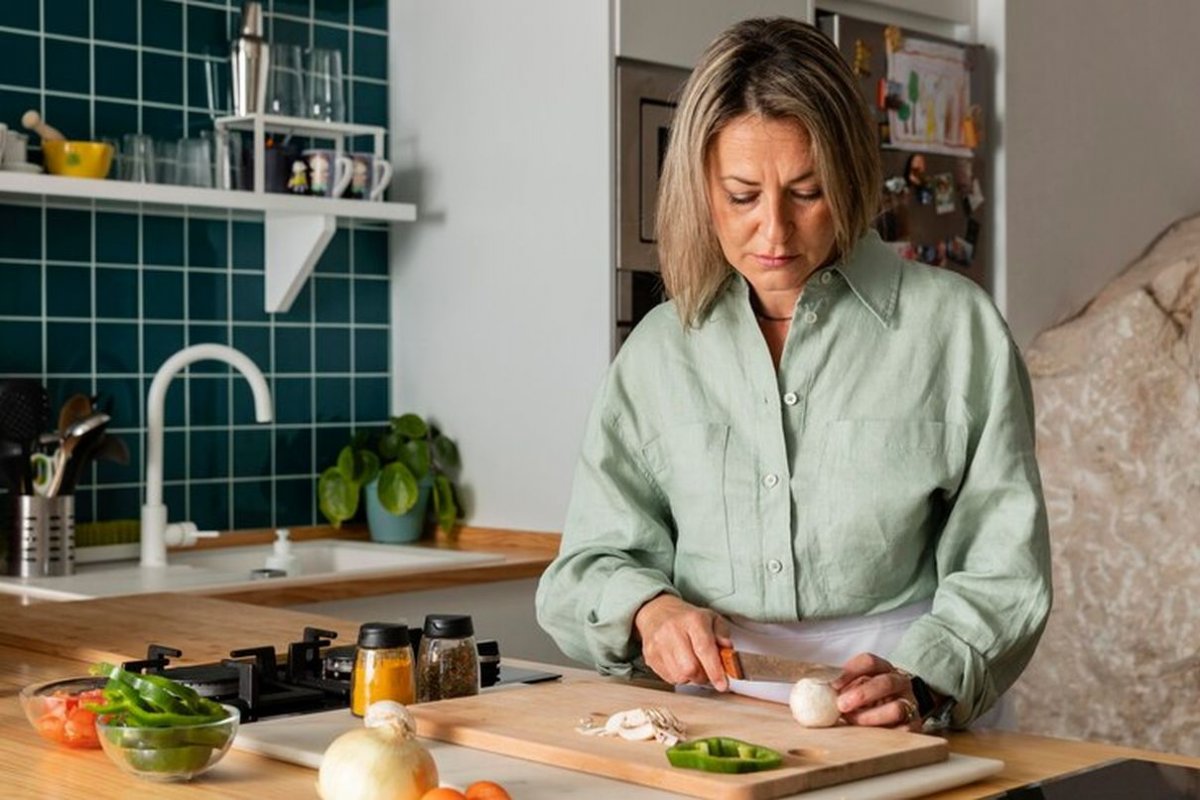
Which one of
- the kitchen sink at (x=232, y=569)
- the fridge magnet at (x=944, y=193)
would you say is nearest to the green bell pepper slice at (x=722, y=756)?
the kitchen sink at (x=232, y=569)

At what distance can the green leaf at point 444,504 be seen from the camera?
3672mm

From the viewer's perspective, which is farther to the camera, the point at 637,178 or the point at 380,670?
the point at 637,178

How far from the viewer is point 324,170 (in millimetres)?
3473

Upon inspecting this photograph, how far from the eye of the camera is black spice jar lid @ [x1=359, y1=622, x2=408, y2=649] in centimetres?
168

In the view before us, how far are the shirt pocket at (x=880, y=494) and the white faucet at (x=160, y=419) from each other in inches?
67.8

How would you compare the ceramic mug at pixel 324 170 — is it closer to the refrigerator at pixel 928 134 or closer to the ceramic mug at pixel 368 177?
the ceramic mug at pixel 368 177

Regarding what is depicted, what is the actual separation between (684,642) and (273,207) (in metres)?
1.90

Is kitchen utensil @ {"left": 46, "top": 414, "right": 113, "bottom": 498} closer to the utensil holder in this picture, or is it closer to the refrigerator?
the utensil holder

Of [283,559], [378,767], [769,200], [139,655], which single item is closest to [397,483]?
[283,559]

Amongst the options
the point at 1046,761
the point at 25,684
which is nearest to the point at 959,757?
the point at 1046,761

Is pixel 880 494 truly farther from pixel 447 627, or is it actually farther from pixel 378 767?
pixel 378 767

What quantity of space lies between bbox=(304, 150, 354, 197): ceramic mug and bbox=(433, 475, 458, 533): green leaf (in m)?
0.63

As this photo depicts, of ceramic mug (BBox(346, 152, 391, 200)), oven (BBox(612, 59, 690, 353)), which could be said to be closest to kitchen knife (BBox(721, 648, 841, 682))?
oven (BBox(612, 59, 690, 353))

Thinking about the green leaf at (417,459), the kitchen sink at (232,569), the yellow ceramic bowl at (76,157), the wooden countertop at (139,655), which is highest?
the yellow ceramic bowl at (76,157)
